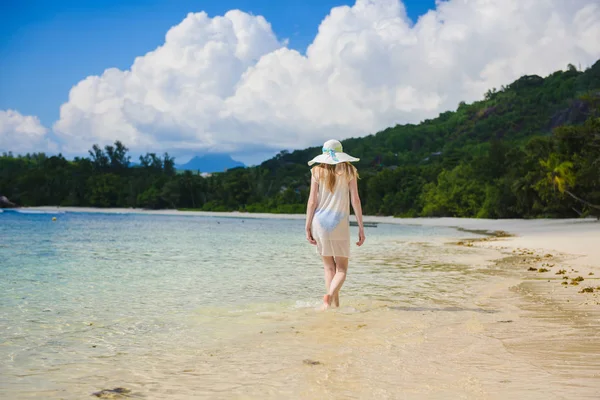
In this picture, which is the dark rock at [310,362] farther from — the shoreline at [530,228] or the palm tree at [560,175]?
the palm tree at [560,175]

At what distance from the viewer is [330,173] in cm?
735

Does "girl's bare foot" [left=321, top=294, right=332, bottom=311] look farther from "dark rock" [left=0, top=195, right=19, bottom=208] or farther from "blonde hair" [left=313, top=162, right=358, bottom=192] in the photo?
"dark rock" [left=0, top=195, right=19, bottom=208]

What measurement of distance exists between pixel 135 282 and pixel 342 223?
5.69 meters

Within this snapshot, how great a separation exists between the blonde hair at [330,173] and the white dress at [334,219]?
0.02 metres

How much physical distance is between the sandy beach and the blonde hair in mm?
1858

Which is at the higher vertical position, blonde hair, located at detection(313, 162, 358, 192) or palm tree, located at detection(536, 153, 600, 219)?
palm tree, located at detection(536, 153, 600, 219)

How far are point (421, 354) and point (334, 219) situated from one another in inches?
101

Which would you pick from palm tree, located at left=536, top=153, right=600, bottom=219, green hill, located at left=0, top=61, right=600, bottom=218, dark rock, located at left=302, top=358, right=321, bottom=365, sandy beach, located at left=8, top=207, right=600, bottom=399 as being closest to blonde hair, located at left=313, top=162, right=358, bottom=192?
sandy beach, located at left=8, top=207, right=600, bottom=399

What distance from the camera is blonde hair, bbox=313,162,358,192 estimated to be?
24.1 ft

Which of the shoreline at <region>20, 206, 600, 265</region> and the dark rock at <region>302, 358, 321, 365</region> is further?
the shoreline at <region>20, 206, 600, 265</region>

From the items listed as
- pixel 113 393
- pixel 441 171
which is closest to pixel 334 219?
pixel 113 393

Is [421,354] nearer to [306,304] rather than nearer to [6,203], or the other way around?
[306,304]

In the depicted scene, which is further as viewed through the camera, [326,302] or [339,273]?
[326,302]

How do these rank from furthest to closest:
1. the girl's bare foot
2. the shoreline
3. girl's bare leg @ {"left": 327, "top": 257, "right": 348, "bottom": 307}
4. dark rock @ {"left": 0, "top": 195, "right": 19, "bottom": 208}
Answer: dark rock @ {"left": 0, "top": 195, "right": 19, "bottom": 208} < the shoreline < the girl's bare foot < girl's bare leg @ {"left": 327, "top": 257, "right": 348, "bottom": 307}
